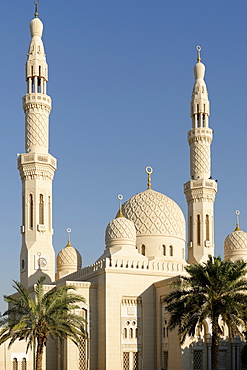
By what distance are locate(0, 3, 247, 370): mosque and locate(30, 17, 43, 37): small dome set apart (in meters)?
0.07

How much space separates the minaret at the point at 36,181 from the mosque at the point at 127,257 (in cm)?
6

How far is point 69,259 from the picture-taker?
45.3 metres

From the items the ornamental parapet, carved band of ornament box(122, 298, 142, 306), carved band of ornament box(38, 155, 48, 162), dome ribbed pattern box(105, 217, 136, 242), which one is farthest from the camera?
carved band of ornament box(38, 155, 48, 162)

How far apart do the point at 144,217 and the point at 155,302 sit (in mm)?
7545

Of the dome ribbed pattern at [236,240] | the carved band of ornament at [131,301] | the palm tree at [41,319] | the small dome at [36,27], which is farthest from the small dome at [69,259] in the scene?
the palm tree at [41,319]

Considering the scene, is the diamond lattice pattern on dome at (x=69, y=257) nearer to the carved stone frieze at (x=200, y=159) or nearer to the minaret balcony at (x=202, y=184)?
the minaret balcony at (x=202, y=184)

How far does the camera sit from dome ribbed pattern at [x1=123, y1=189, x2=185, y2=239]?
4169cm

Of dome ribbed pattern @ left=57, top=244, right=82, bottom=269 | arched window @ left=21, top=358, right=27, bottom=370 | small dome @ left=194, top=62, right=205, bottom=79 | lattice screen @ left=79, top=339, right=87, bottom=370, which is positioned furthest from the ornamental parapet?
small dome @ left=194, top=62, right=205, bottom=79

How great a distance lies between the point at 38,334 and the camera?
92.4 ft

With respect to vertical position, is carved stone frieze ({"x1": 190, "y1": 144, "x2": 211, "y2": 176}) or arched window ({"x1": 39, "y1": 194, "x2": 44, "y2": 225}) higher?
carved stone frieze ({"x1": 190, "y1": 144, "x2": 211, "y2": 176})

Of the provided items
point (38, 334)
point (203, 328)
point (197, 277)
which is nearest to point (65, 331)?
point (38, 334)

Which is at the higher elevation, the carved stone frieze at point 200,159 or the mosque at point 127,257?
the carved stone frieze at point 200,159

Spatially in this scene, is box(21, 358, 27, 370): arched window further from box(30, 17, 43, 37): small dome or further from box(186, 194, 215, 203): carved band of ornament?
box(30, 17, 43, 37): small dome

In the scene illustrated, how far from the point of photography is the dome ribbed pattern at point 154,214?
4169 centimetres
